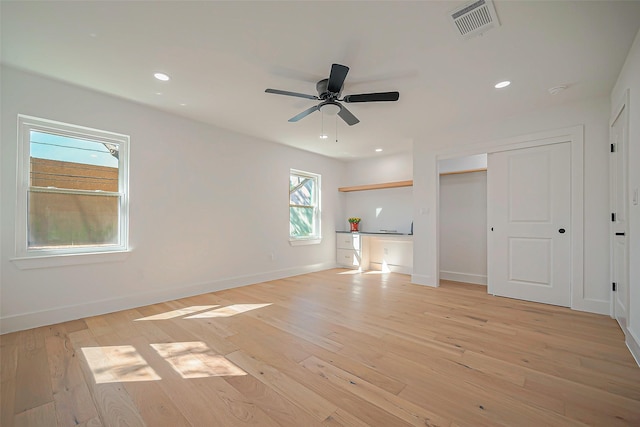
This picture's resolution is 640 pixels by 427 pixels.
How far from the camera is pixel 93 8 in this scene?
72.7 inches

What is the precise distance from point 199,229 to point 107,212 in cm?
111

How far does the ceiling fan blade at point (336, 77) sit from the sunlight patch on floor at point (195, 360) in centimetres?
243

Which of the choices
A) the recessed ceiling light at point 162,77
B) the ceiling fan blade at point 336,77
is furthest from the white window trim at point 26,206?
the ceiling fan blade at point 336,77

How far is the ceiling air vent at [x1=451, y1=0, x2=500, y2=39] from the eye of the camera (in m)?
1.81

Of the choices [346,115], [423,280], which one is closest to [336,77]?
[346,115]

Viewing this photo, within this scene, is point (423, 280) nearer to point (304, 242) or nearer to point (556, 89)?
point (304, 242)

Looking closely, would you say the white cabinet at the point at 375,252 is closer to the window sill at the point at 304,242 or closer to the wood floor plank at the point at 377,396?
the window sill at the point at 304,242

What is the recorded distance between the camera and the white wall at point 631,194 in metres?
2.06

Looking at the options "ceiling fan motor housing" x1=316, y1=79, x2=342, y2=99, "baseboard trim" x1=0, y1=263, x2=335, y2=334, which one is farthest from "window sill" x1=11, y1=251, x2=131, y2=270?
"ceiling fan motor housing" x1=316, y1=79, x2=342, y2=99

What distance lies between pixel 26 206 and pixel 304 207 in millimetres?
4064

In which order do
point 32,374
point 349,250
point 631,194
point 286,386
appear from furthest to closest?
point 349,250 → point 631,194 → point 32,374 → point 286,386

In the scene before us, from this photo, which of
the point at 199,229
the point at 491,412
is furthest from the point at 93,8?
the point at 491,412

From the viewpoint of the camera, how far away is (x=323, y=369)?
1918mm

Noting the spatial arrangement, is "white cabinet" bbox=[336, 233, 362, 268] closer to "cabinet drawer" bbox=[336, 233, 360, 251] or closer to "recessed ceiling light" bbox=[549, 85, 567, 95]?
"cabinet drawer" bbox=[336, 233, 360, 251]
